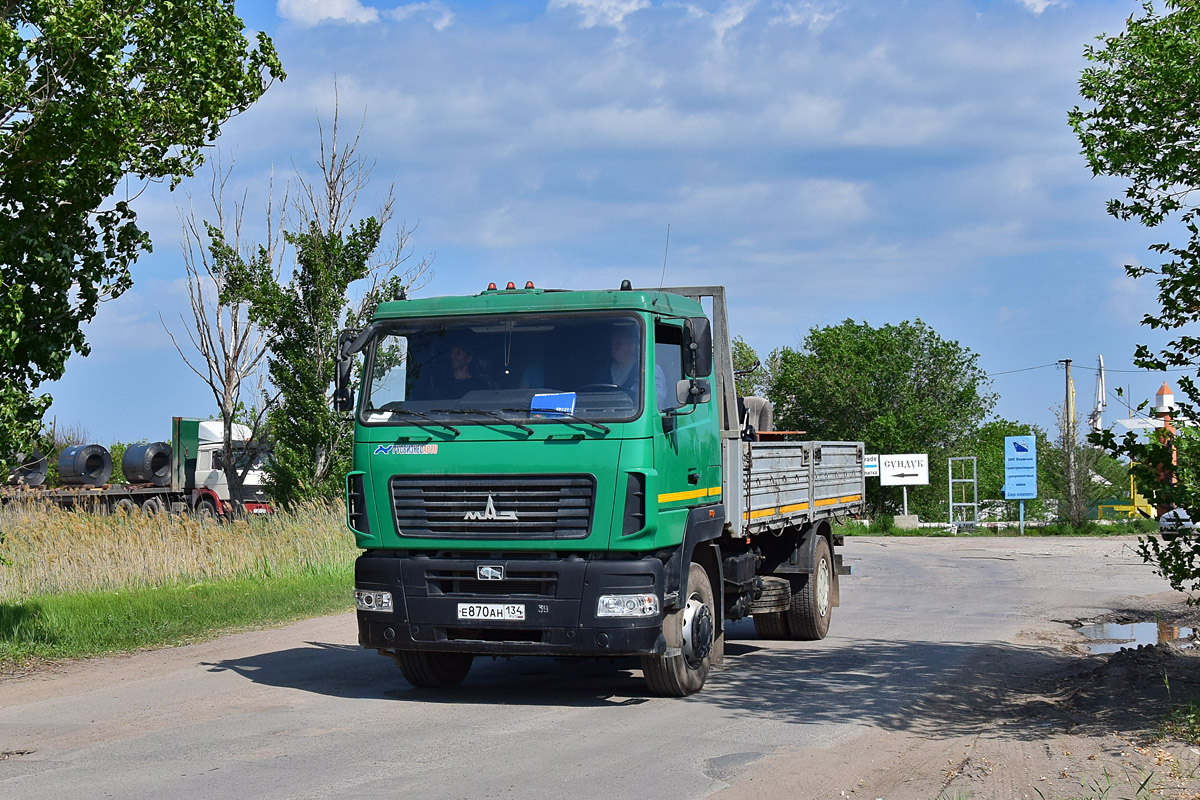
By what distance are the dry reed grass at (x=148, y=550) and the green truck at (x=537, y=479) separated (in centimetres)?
791

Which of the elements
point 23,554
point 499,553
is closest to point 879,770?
point 499,553

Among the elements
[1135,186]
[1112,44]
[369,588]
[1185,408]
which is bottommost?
[369,588]

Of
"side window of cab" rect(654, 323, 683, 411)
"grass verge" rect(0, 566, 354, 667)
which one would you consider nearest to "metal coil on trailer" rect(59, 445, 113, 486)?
"grass verge" rect(0, 566, 354, 667)

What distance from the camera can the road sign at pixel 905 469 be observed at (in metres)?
41.8

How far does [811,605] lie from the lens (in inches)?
491

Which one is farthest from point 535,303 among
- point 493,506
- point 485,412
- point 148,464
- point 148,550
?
point 148,464

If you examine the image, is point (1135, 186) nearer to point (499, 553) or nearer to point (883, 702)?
point (883, 702)

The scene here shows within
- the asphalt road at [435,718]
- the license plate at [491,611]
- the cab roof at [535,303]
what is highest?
the cab roof at [535,303]

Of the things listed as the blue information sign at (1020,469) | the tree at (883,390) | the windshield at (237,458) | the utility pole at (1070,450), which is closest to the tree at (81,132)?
the windshield at (237,458)

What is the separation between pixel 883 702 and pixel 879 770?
2195 mm

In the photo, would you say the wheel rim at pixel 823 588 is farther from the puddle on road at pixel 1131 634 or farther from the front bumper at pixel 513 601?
the front bumper at pixel 513 601

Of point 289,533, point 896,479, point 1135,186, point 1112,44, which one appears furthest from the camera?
point 896,479

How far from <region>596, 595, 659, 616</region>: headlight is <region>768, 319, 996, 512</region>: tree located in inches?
1785

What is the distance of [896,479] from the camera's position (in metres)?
42.2
